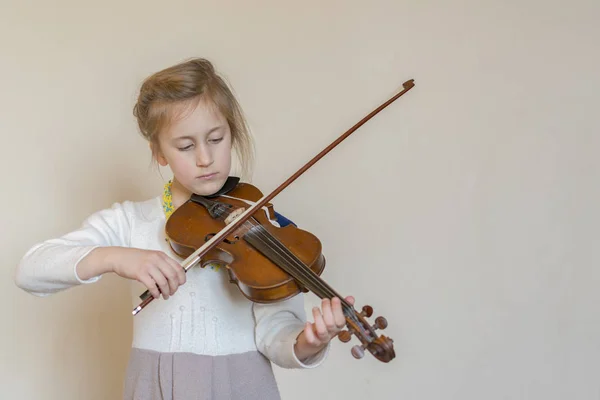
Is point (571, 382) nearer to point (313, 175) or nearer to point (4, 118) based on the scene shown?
point (313, 175)

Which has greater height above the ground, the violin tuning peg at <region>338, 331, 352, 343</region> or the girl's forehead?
the girl's forehead

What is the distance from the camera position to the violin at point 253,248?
36.1 inches

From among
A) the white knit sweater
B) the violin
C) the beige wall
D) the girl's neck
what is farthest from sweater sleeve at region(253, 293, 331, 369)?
the beige wall

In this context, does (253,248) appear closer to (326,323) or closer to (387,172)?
(326,323)

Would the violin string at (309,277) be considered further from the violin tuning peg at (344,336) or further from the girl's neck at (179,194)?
the girl's neck at (179,194)

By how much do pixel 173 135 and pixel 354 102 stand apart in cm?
63

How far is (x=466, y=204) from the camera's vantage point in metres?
1.51

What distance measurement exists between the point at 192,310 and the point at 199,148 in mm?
256

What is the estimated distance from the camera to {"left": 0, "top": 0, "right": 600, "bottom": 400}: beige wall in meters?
1.47

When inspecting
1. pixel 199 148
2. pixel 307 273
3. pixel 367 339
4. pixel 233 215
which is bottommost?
pixel 367 339

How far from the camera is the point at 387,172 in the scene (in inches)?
61.6

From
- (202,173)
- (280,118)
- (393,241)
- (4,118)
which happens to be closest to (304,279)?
(202,173)

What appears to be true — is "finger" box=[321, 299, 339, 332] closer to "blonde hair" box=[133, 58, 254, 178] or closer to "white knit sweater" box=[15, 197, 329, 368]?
"white knit sweater" box=[15, 197, 329, 368]

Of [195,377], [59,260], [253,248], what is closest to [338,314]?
[253,248]
